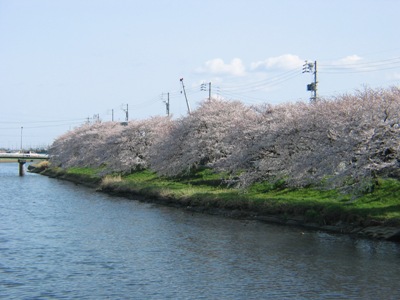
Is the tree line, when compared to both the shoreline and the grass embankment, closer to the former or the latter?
the grass embankment

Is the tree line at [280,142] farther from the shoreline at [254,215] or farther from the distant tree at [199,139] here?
the shoreline at [254,215]

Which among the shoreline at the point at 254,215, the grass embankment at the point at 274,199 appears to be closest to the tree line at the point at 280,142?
the grass embankment at the point at 274,199

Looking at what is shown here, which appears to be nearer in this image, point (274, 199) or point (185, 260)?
point (185, 260)

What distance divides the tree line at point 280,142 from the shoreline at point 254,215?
2.57 m

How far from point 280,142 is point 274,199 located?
5222 millimetres

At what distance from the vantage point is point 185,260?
2559cm

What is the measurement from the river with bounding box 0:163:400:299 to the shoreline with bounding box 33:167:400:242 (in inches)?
35.9

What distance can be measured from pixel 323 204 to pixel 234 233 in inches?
268

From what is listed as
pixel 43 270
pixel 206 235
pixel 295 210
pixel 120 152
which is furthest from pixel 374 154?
pixel 120 152

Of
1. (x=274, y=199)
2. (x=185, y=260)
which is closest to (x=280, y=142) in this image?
(x=274, y=199)

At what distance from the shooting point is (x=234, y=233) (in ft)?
107

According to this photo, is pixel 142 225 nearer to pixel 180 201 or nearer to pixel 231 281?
pixel 180 201

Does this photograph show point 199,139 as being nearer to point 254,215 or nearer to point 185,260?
point 254,215

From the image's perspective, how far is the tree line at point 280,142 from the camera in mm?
31266
